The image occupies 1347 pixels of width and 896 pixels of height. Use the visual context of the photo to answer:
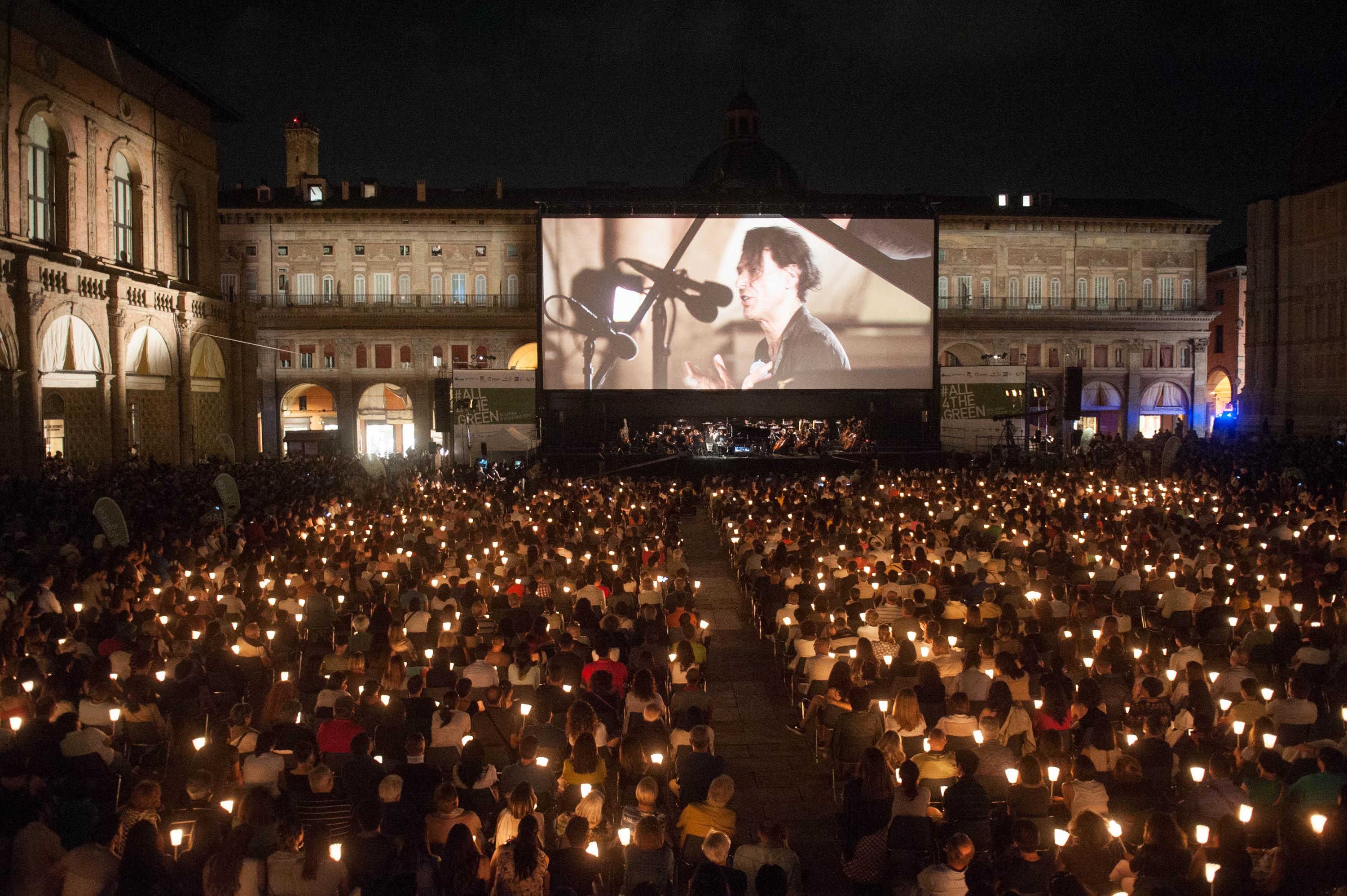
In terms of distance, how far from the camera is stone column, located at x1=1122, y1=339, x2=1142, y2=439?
198 ft

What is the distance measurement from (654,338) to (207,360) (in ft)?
55.0

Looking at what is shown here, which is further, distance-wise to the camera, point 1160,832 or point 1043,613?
point 1043,613

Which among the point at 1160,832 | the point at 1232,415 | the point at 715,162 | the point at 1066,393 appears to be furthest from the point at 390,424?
the point at 1160,832

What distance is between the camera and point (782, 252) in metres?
39.4

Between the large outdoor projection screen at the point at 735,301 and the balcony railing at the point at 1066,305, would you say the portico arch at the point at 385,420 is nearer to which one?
the large outdoor projection screen at the point at 735,301

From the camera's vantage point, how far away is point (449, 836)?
20.1 feet

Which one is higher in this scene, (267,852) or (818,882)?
(267,852)

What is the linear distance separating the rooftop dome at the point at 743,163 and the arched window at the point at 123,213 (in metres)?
38.0

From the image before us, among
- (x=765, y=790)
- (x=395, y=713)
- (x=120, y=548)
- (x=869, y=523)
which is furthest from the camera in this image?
(x=869, y=523)

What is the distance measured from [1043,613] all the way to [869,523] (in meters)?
7.18

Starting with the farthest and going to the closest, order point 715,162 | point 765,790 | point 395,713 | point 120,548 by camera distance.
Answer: point 715,162 < point 120,548 < point 765,790 < point 395,713

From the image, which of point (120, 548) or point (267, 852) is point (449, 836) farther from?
point (120, 548)

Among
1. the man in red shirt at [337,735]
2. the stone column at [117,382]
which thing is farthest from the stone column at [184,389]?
the man in red shirt at [337,735]

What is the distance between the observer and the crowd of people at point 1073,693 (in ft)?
20.6
